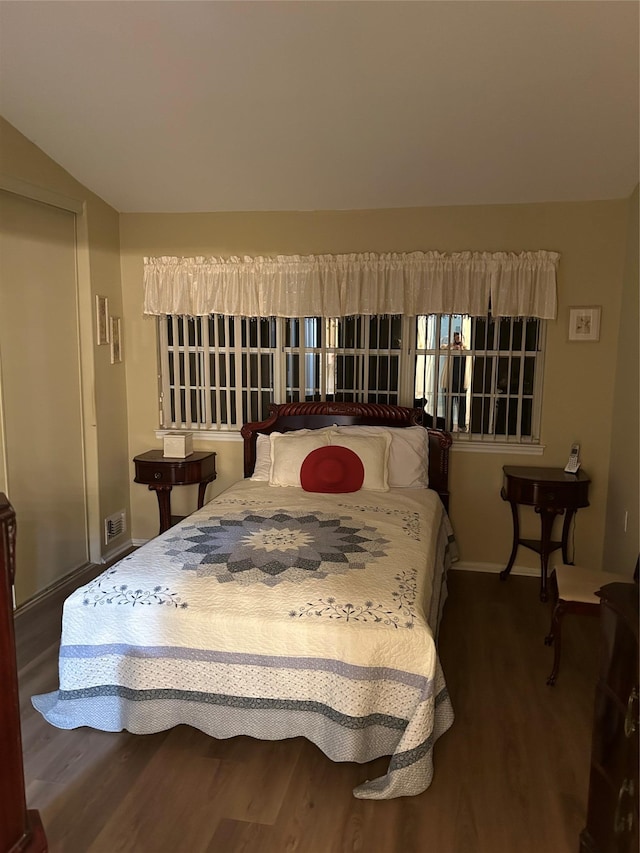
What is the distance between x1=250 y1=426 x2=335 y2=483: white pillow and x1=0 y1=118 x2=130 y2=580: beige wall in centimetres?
103

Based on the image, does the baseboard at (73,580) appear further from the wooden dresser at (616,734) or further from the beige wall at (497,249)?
the wooden dresser at (616,734)

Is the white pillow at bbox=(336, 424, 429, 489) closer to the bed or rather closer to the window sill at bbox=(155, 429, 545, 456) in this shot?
the window sill at bbox=(155, 429, 545, 456)

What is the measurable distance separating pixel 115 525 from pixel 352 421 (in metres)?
1.81

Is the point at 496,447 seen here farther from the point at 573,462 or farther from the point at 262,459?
the point at 262,459

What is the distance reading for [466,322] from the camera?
13.1 ft

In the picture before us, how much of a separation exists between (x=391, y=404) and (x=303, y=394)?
0.61 meters

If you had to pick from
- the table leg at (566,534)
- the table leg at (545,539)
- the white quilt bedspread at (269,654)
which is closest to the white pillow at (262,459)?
the white quilt bedspread at (269,654)

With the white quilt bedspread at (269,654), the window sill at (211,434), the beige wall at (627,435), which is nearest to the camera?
the white quilt bedspread at (269,654)

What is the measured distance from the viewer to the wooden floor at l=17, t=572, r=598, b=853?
1.92m

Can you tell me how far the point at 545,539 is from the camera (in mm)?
3684

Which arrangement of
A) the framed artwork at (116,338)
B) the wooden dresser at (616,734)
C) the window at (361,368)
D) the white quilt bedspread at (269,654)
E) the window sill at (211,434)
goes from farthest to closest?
1. the window sill at (211,434)
2. the framed artwork at (116,338)
3. the window at (361,368)
4. the white quilt bedspread at (269,654)
5. the wooden dresser at (616,734)

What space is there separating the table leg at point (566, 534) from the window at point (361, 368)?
54 cm

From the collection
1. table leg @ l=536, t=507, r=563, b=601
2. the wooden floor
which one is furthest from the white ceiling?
the wooden floor

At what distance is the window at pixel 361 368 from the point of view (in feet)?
13.1
